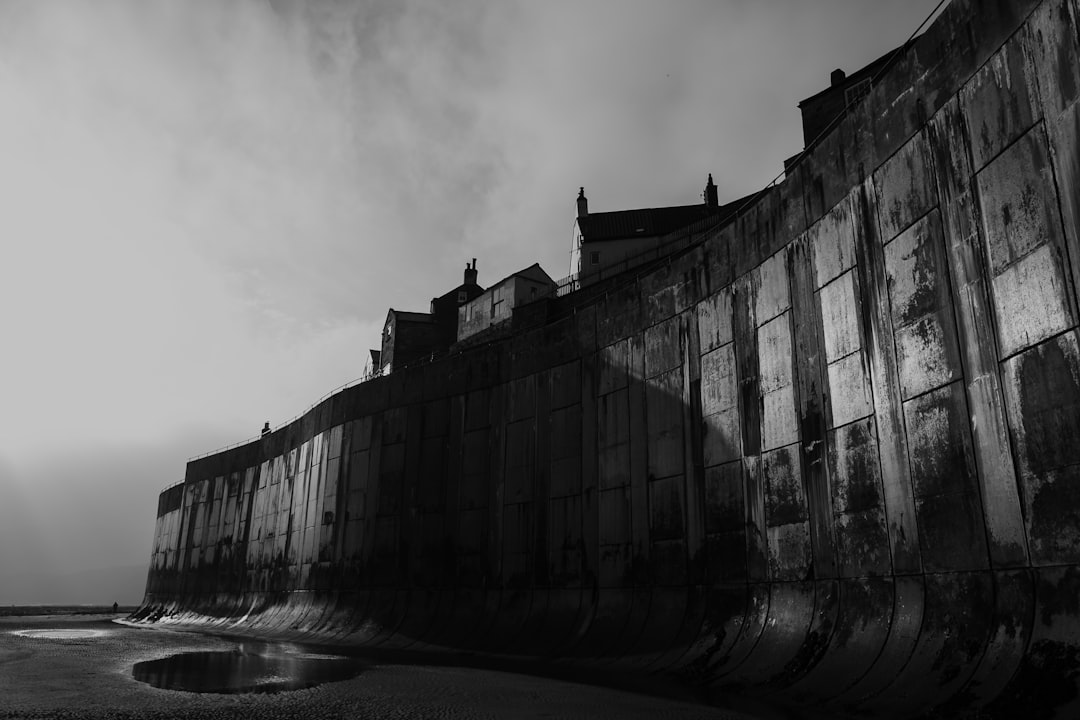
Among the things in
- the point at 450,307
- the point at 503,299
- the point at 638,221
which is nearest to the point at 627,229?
the point at 638,221

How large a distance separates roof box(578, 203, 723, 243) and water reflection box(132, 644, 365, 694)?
40.4 metres

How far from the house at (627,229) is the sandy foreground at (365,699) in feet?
137

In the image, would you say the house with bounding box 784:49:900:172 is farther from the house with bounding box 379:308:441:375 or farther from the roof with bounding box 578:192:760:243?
the house with bounding box 379:308:441:375

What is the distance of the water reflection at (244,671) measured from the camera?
47.9 feet

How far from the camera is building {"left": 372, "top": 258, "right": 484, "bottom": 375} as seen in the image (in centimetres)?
6169

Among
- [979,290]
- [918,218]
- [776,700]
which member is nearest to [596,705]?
[776,700]

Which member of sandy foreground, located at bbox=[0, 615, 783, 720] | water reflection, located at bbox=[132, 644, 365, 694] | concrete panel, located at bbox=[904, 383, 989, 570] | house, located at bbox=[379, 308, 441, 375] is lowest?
water reflection, located at bbox=[132, 644, 365, 694]

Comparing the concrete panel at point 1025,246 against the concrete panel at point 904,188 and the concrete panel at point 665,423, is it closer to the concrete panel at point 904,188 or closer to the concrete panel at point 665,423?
the concrete panel at point 904,188

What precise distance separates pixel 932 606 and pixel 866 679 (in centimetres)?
148

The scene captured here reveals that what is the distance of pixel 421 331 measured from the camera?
62594 mm

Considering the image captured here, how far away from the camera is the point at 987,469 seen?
10.5 m

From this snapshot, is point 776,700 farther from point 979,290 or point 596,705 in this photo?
point 979,290

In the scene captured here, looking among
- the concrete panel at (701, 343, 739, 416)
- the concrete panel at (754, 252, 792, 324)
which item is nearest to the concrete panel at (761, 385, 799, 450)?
the concrete panel at (701, 343, 739, 416)

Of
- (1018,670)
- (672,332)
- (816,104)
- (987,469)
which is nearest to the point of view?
(1018,670)
